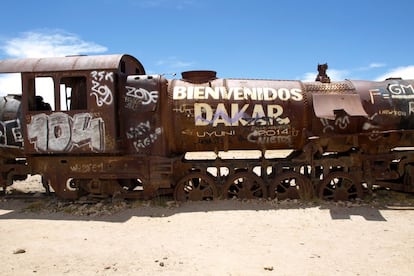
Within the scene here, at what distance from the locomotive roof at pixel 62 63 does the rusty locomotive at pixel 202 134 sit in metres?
0.03

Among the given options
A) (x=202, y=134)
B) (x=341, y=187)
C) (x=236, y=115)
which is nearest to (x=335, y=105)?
(x=341, y=187)

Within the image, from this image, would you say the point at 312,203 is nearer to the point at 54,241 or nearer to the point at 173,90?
the point at 173,90

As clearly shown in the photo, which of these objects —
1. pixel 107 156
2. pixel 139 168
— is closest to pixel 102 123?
pixel 107 156

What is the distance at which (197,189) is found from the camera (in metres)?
9.01

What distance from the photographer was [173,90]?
9.13m

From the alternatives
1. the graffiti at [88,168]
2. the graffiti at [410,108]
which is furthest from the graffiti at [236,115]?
the graffiti at [410,108]

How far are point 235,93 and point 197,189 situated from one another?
2498mm

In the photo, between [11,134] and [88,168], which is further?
[11,134]

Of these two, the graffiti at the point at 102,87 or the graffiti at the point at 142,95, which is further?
the graffiti at the point at 142,95

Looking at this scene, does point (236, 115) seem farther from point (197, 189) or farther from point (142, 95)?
point (142, 95)

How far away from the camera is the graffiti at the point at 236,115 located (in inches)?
353

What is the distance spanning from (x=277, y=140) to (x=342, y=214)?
2.27m

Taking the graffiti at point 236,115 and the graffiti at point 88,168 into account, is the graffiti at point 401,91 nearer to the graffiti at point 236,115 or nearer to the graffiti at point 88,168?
the graffiti at point 236,115

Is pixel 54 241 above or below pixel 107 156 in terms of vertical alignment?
below
